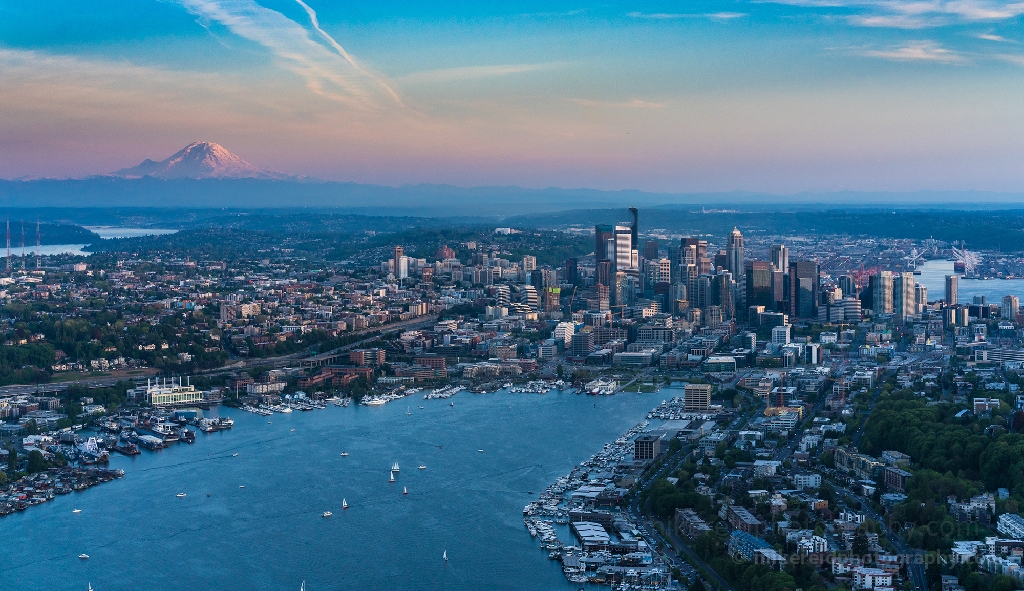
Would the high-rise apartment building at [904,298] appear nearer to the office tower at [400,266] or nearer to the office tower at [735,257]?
the office tower at [735,257]

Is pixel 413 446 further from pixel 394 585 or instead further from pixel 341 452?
pixel 394 585

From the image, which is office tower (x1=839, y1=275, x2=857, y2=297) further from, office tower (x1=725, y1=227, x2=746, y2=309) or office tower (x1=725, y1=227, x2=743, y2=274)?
office tower (x1=725, y1=227, x2=743, y2=274)

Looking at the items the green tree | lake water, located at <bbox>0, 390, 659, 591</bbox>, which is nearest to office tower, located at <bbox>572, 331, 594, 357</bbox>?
lake water, located at <bbox>0, 390, 659, 591</bbox>

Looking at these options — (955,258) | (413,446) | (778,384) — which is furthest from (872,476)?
(955,258)

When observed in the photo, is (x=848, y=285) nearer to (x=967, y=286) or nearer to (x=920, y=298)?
(x=920, y=298)

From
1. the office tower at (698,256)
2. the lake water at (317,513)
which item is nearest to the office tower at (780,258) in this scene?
the office tower at (698,256)
